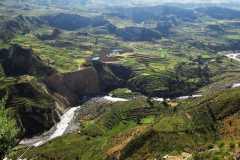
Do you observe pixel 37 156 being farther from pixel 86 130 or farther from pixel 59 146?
pixel 86 130

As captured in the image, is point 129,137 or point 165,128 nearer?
point 165,128

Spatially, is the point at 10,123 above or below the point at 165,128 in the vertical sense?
above

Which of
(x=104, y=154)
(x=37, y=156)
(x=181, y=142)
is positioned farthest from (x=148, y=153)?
(x=37, y=156)

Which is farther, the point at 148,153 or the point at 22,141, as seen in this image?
the point at 22,141

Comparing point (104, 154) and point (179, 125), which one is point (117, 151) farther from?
point (179, 125)

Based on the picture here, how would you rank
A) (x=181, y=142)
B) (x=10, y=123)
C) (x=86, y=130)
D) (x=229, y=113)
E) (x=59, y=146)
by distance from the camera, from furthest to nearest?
(x=86, y=130) → (x=59, y=146) → (x=229, y=113) → (x=181, y=142) → (x=10, y=123)

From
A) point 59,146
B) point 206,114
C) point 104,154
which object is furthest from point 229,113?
point 59,146

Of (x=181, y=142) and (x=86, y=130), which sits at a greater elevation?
(x=181, y=142)

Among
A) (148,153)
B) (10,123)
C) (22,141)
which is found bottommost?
(22,141)

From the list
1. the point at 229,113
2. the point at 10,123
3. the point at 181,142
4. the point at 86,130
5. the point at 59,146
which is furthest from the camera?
the point at 86,130
